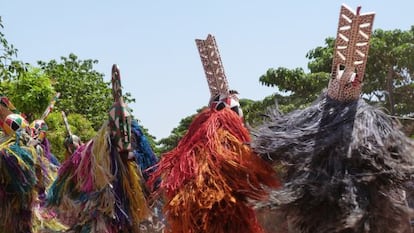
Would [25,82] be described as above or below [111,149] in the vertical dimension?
above

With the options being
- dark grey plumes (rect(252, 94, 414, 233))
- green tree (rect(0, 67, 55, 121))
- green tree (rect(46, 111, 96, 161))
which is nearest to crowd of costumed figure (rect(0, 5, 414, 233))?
dark grey plumes (rect(252, 94, 414, 233))

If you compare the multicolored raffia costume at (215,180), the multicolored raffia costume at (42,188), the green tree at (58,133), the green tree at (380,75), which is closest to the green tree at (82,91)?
the green tree at (58,133)

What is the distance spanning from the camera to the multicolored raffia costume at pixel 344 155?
2.50 metres

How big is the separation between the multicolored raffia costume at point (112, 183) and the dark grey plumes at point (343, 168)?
942mm

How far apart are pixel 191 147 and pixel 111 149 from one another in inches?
21.9

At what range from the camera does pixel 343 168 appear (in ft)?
8.43

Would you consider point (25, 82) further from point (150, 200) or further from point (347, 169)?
point (347, 169)

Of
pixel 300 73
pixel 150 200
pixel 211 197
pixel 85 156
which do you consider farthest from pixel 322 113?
pixel 300 73

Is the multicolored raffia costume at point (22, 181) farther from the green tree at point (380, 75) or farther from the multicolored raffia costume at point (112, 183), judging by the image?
the green tree at point (380, 75)

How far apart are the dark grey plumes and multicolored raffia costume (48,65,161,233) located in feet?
3.09

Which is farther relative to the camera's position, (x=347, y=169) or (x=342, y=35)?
(x=342, y=35)

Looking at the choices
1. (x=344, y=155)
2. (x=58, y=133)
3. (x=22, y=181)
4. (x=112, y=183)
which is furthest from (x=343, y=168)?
(x=58, y=133)

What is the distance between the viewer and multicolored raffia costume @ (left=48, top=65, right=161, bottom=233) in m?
3.46

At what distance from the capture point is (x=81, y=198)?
3557mm
